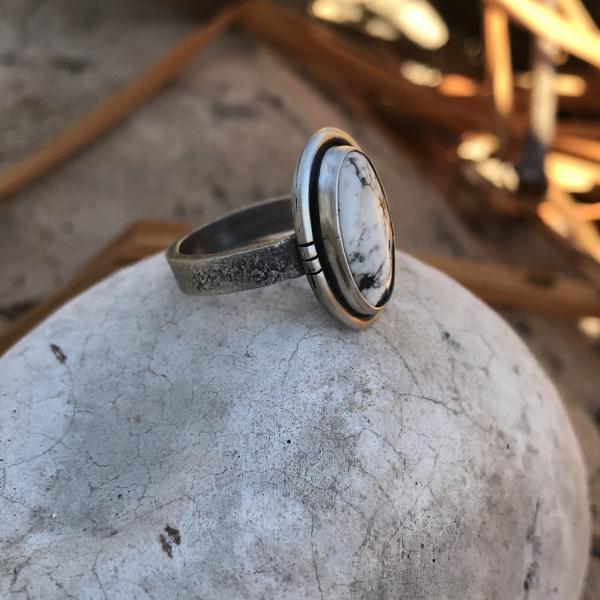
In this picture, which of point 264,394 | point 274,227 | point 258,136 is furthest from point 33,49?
point 264,394

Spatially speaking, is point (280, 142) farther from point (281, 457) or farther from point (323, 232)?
point (281, 457)

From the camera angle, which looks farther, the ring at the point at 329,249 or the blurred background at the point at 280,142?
the blurred background at the point at 280,142

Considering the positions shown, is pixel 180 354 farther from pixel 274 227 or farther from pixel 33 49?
pixel 33 49

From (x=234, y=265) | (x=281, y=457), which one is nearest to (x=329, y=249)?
(x=234, y=265)

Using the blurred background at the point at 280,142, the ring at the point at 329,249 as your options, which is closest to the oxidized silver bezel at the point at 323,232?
the ring at the point at 329,249

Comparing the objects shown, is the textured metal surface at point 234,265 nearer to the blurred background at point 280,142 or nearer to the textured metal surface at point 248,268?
the textured metal surface at point 248,268

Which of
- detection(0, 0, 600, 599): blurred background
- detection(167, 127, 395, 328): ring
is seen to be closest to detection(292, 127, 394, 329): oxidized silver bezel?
detection(167, 127, 395, 328): ring

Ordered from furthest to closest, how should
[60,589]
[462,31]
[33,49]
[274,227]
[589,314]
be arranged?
[462,31] < [33,49] < [589,314] < [274,227] < [60,589]
